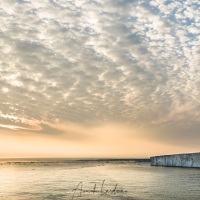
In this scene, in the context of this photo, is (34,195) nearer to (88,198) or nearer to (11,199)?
(11,199)

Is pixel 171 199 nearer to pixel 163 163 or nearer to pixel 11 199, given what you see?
pixel 11 199

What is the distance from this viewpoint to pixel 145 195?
43.1 meters

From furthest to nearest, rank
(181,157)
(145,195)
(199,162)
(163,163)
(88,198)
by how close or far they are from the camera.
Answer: (163,163)
(181,157)
(199,162)
(145,195)
(88,198)

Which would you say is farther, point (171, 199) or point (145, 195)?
point (145, 195)

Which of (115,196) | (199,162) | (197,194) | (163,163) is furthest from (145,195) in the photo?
(163,163)

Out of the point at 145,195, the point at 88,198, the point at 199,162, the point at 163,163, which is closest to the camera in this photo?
the point at 88,198

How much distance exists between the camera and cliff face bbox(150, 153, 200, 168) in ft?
386

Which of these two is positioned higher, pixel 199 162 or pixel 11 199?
pixel 199 162

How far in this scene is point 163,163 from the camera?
146 meters

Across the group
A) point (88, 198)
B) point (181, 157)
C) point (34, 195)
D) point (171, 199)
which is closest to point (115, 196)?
point (88, 198)

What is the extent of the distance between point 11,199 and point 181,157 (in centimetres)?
9798

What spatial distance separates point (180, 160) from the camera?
12800cm

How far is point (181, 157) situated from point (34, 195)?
93.9m

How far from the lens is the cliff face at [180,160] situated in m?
118
